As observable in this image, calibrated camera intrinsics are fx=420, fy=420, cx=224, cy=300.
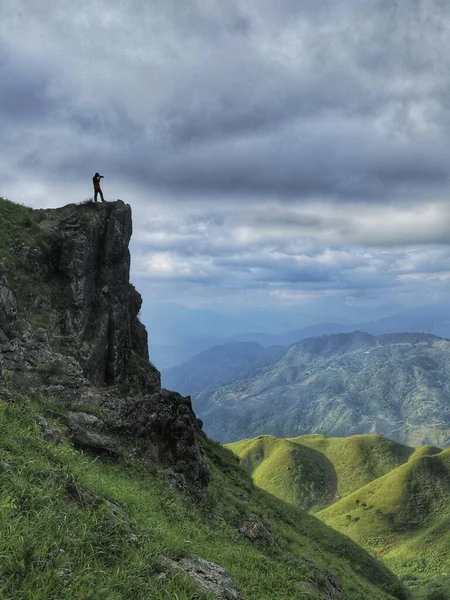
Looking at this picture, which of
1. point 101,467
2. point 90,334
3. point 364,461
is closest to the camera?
point 101,467

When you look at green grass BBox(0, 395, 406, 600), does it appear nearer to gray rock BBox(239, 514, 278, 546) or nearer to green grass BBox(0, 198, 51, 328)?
gray rock BBox(239, 514, 278, 546)

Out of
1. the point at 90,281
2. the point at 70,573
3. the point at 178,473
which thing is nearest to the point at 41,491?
the point at 70,573

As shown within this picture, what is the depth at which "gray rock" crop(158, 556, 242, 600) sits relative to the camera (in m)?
9.39

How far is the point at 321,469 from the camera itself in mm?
182625

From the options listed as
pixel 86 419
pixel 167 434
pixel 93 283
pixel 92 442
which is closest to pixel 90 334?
pixel 93 283

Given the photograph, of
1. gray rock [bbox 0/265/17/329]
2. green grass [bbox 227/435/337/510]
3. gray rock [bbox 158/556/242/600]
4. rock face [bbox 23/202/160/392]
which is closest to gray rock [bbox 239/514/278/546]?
gray rock [bbox 158/556/242/600]

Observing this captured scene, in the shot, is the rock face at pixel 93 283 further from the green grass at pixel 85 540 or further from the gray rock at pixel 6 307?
the green grass at pixel 85 540

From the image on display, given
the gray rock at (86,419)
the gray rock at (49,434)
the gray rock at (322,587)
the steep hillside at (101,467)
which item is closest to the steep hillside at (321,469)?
the steep hillside at (101,467)

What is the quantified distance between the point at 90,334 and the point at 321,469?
163 m

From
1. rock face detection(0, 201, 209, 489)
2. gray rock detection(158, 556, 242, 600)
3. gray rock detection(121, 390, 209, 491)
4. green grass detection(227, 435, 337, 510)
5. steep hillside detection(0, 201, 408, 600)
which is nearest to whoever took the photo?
steep hillside detection(0, 201, 408, 600)

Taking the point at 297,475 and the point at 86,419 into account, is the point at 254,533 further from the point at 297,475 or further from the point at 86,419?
the point at 297,475

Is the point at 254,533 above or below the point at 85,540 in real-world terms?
below

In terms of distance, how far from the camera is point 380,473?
176500mm

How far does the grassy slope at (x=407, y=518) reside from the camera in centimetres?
9268
